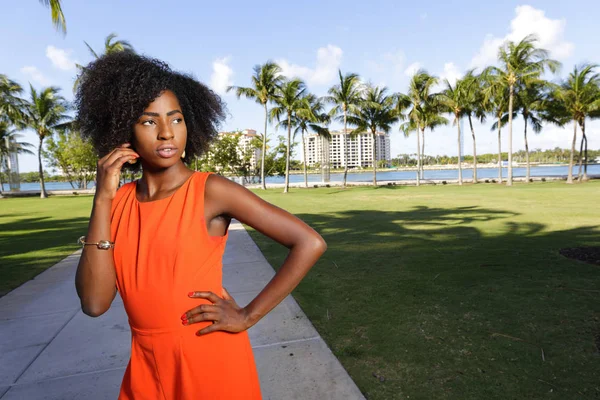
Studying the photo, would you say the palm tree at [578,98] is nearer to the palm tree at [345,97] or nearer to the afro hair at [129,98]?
the palm tree at [345,97]

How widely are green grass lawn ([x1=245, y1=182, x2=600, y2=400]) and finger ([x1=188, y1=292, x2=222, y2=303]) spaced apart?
83.9 inches

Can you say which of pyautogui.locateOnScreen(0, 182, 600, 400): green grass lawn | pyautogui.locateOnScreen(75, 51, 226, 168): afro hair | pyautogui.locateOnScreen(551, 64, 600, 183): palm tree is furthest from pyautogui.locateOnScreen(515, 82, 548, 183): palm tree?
pyautogui.locateOnScreen(75, 51, 226, 168): afro hair

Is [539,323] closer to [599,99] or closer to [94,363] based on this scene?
[94,363]

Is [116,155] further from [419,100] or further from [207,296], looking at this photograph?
[419,100]

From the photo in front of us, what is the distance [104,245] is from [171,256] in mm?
277

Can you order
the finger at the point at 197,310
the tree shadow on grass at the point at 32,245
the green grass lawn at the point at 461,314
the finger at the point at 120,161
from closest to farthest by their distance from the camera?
the finger at the point at 197,310 → the finger at the point at 120,161 → the green grass lawn at the point at 461,314 → the tree shadow on grass at the point at 32,245

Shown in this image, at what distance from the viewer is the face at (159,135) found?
1408mm

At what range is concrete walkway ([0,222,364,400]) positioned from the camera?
316cm

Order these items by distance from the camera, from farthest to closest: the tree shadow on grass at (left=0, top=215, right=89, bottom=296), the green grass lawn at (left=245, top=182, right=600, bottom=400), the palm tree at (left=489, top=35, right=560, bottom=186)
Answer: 1. the palm tree at (left=489, top=35, right=560, bottom=186)
2. the tree shadow on grass at (left=0, top=215, right=89, bottom=296)
3. the green grass lawn at (left=245, top=182, right=600, bottom=400)

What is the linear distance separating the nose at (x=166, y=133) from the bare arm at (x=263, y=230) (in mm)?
213

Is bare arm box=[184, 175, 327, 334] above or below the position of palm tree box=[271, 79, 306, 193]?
below

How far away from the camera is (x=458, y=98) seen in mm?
37125

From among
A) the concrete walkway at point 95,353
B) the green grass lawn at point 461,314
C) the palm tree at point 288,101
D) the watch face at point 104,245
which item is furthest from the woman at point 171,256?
the palm tree at point 288,101

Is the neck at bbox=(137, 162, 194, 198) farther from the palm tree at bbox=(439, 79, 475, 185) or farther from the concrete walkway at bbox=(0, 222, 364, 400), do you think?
the palm tree at bbox=(439, 79, 475, 185)
